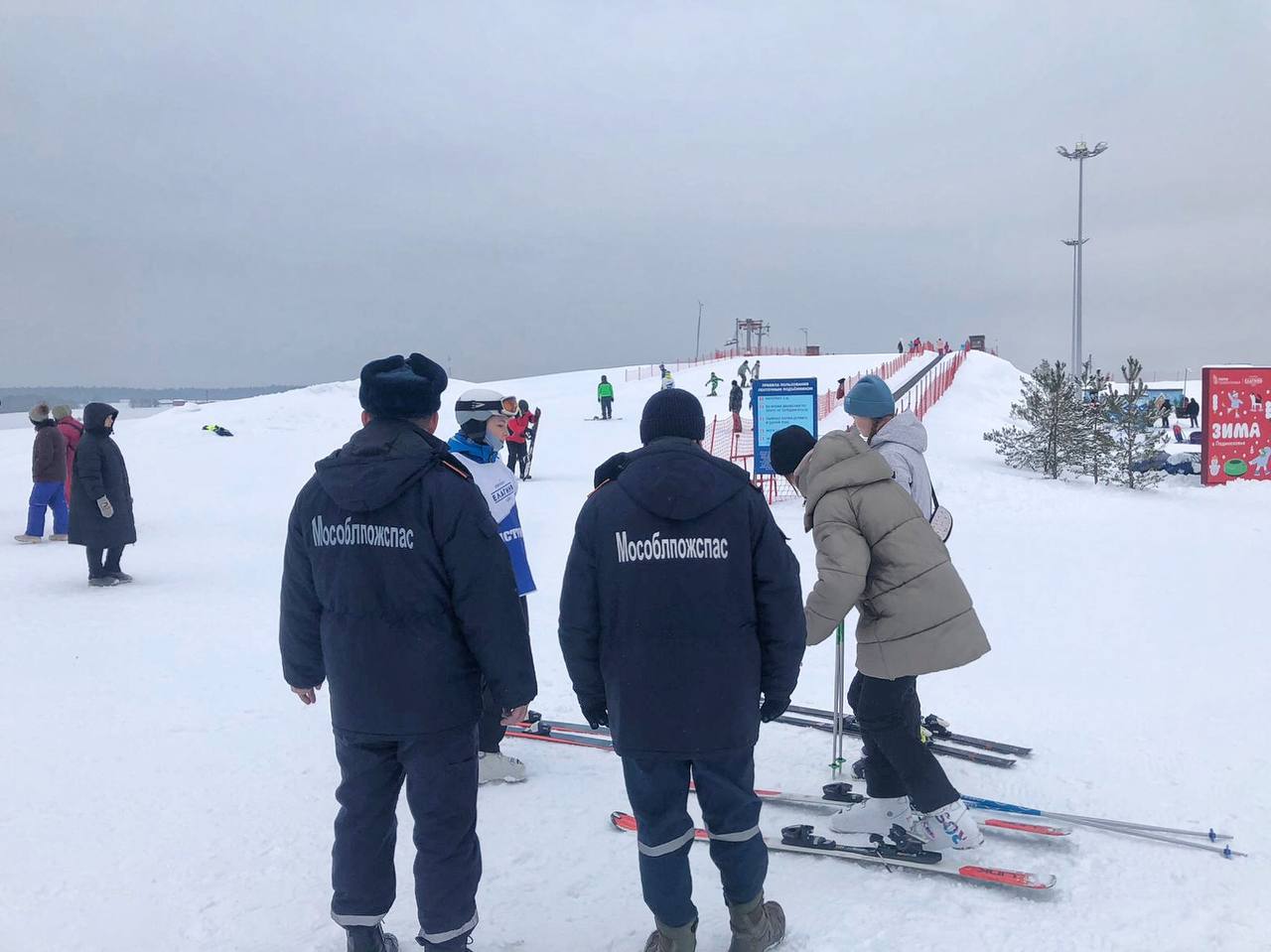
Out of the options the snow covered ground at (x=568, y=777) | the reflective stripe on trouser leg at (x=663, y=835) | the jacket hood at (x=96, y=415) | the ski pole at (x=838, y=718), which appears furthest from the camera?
the jacket hood at (x=96, y=415)

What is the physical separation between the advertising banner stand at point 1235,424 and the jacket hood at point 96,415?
54.3ft

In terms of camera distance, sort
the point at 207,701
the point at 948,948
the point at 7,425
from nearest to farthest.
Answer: the point at 948,948 → the point at 207,701 → the point at 7,425

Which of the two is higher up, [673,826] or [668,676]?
[668,676]

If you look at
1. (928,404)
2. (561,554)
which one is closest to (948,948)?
(561,554)

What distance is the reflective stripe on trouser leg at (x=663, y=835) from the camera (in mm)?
2920

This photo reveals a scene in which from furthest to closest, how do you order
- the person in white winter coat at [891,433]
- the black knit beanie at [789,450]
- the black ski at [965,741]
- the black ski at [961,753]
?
the black ski at [965,741], the black ski at [961,753], the person in white winter coat at [891,433], the black knit beanie at [789,450]

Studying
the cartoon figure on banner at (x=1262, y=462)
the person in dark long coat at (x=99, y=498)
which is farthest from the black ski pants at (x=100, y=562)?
the cartoon figure on banner at (x=1262, y=462)

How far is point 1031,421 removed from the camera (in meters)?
16.8

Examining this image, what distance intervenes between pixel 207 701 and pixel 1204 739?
5.76 m

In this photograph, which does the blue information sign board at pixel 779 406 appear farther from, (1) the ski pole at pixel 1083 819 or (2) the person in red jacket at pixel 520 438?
(1) the ski pole at pixel 1083 819

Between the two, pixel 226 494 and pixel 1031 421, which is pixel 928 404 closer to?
pixel 1031 421

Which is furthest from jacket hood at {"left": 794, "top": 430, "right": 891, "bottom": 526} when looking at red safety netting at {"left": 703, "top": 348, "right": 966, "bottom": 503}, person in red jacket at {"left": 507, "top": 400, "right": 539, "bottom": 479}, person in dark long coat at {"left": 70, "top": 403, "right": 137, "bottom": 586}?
person in red jacket at {"left": 507, "top": 400, "right": 539, "bottom": 479}

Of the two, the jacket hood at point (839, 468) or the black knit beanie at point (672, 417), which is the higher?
the black knit beanie at point (672, 417)

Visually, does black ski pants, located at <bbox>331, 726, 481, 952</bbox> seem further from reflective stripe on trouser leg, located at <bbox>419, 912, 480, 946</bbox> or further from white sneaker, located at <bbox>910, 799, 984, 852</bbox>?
white sneaker, located at <bbox>910, 799, 984, 852</bbox>
